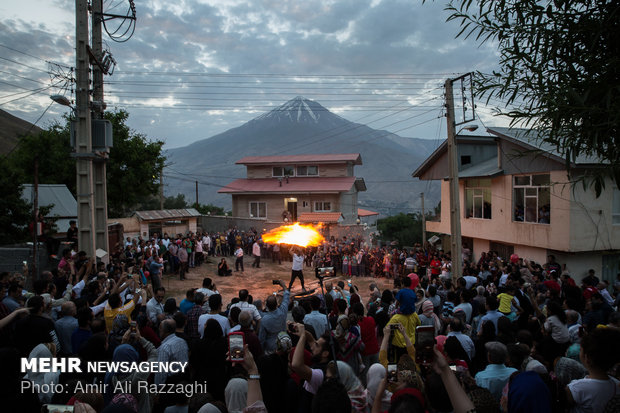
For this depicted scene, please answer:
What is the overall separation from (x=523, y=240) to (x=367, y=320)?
47.5 ft

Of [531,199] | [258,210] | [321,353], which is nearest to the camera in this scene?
[321,353]

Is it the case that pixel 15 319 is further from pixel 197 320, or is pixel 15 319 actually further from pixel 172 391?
pixel 172 391

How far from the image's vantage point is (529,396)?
139 inches

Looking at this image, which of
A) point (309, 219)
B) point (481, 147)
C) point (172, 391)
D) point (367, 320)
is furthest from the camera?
point (309, 219)

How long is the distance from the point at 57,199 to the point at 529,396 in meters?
25.2

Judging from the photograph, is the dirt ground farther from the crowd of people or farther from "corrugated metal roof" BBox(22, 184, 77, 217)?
the crowd of people

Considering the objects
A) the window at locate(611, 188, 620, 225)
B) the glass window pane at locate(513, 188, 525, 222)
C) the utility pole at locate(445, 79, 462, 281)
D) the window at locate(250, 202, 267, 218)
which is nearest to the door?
the window at locate(250, 202, 267, 218)

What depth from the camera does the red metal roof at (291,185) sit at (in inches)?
1358

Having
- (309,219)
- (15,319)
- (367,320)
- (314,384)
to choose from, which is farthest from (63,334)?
(309,219)

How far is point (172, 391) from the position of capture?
417 centimetres

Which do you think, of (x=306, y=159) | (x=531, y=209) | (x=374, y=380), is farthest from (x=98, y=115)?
(x=306, y=159)

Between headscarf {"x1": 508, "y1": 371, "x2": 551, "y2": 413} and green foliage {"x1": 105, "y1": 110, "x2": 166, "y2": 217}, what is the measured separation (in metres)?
31.5

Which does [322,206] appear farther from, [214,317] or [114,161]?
[214,317]

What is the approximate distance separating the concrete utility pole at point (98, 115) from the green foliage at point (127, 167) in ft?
58.6
